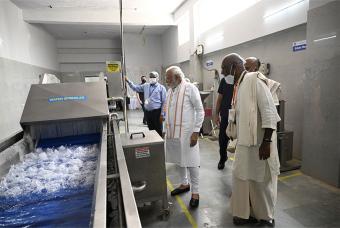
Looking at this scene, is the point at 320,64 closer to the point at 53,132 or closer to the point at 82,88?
the point at 82,88

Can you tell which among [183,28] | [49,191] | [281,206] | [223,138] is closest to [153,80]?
[223,138]

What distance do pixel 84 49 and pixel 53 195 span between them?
10.8 m

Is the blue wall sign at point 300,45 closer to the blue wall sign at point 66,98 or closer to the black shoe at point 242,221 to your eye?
the black shoe at point 242,221

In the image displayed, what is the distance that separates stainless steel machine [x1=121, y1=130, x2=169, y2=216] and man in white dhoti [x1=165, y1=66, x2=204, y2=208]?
251 millimetres

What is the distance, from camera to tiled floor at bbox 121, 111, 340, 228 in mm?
2076

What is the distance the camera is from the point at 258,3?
4168 mm

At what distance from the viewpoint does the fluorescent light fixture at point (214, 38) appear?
5473mm

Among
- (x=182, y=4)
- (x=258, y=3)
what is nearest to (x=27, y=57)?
(x=182, y=4)

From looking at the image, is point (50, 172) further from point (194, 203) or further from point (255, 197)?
point (255, 197)

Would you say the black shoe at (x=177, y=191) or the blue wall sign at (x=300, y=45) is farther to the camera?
the blue wall sign at (x=300, y=45)

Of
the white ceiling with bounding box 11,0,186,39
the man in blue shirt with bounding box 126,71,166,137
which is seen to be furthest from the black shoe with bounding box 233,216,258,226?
the white ceiling with bounding box 11,0,186,39

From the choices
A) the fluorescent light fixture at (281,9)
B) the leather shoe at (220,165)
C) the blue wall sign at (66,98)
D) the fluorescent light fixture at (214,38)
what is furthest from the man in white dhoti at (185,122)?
the fluorescent light fixture at (214,38)

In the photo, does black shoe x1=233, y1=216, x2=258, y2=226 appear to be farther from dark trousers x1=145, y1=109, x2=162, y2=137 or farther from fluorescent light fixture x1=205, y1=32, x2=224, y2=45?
fluorescent light fixture x1=205, y1=32, x2=224, y2=45

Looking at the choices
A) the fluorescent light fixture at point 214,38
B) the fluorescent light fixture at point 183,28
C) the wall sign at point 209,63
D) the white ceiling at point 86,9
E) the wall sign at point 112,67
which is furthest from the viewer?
the fluorescent light fixture at point 183,28
